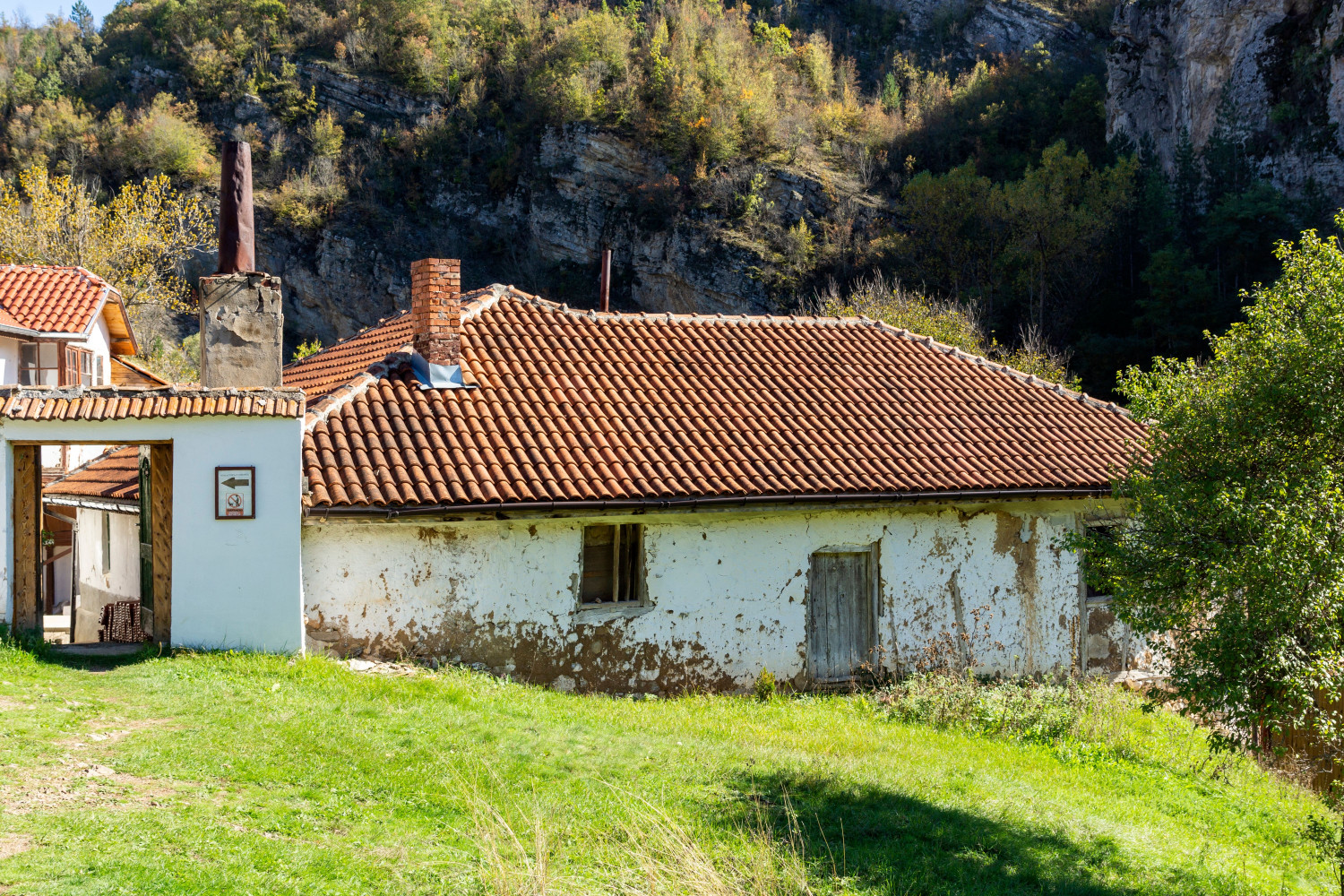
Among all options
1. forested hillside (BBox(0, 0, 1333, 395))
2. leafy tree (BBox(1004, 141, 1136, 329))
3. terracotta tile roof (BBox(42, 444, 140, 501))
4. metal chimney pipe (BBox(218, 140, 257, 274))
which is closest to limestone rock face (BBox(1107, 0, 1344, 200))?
forested hillside (BBox(0, 0, 1333, 395))

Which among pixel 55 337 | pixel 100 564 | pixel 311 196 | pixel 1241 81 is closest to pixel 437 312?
pixel 100 564

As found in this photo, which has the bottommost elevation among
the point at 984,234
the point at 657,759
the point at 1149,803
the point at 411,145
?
the point at 1149,803

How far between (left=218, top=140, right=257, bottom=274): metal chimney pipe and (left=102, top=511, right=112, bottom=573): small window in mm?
5674

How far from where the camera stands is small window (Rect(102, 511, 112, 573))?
14.6 meters

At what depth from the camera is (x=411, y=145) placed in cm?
4791

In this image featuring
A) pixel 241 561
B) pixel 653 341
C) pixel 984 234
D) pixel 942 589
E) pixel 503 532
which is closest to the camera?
pixel 241 561

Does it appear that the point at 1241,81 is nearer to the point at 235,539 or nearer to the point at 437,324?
the point at 437,324

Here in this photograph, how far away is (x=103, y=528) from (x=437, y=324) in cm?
699

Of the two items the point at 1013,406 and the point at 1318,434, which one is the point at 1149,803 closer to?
the point at 1318,434

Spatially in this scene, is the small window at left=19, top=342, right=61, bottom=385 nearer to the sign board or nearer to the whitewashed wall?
the sign board

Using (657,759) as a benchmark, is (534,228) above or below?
above

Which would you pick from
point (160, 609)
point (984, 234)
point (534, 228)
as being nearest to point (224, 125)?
point (534, 228)

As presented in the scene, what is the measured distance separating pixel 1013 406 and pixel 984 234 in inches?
1093

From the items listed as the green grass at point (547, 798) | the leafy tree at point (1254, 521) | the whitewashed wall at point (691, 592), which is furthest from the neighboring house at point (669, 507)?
the leafy tree at point (1254, 521)
